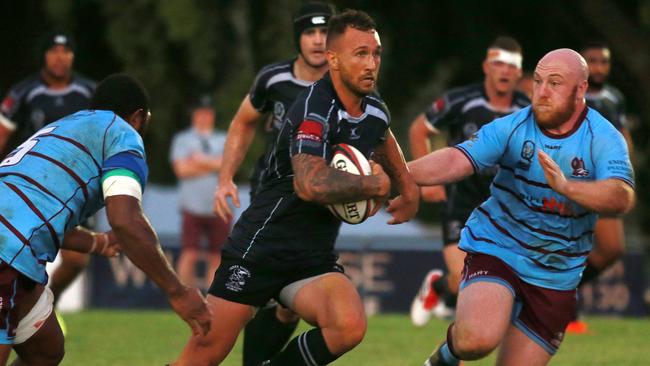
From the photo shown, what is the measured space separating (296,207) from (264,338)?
5.01ft

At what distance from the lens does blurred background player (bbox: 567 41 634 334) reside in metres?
12.3

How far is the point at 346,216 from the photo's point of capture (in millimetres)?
7090

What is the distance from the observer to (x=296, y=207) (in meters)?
7.55

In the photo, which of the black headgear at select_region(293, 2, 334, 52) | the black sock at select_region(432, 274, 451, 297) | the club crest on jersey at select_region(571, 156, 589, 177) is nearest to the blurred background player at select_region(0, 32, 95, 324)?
the black headgear at select_region(293, 2, 334, 52)

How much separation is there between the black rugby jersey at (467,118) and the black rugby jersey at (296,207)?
3.48 meters

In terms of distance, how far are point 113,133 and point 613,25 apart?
13407mm

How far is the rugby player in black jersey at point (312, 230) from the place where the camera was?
23.7 feet

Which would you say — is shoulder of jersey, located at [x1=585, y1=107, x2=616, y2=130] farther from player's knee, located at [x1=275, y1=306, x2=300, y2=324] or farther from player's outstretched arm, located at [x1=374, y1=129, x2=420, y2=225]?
player's knee, located at [x1=275, y1=306, x2=300, y2=324]

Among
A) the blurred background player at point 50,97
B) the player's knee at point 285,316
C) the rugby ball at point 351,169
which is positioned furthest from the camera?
the blurred background player at point 50,97

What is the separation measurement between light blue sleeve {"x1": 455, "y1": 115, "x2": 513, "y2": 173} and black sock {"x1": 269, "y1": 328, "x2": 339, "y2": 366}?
3.93 feet

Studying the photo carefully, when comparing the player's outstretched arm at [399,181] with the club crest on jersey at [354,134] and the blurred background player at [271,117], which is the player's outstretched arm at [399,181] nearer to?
the club crest on jersey at [354,134]

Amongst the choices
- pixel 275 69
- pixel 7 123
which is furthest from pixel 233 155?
pixel 7 123

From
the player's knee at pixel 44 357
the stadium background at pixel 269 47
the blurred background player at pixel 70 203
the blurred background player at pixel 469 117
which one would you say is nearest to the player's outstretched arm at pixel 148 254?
the blurred background player at pixel 70 203

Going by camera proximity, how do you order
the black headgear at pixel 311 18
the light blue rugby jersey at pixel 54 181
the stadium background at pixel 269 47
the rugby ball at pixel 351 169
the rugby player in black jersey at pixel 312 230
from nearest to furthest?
1. the light blue rugby jersey at pixel 54 181
2. the rugby ball at pixel 351 169
3. the rugby player in black jersey at pixel 312 230
4. the black headgear at pixel 311 18
5. the stadium background at pixel 269 47
